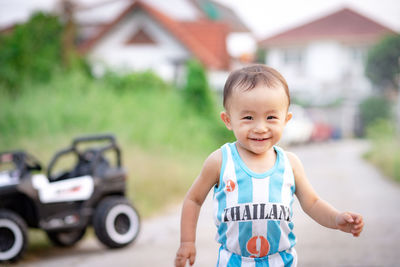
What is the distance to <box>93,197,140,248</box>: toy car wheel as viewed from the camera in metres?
4.68

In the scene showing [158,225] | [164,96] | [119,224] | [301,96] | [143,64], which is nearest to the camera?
[119,224]

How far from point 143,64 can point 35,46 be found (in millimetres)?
4483

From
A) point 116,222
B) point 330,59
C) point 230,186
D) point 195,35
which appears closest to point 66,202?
point 116,222

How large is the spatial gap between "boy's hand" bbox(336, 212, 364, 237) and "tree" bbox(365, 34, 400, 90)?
24.8 ft

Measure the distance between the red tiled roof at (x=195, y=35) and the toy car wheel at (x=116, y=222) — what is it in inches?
479

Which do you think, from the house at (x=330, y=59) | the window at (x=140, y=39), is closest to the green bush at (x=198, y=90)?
the house at (x=330, y=59)

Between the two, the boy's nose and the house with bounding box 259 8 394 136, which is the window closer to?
the house with bounding box 259 8 394 136

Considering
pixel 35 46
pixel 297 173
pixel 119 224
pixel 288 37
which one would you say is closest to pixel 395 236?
pixel 119 224

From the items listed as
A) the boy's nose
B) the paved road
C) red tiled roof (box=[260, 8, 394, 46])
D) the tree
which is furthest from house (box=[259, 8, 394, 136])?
the boy's nose

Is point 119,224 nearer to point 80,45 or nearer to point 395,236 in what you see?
point 395,236

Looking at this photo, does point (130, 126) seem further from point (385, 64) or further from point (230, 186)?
point (230, 186)

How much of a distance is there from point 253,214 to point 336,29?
807 inches

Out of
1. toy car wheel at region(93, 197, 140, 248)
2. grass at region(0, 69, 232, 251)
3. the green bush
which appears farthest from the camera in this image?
the green bush

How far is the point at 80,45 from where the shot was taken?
688 inches
